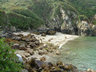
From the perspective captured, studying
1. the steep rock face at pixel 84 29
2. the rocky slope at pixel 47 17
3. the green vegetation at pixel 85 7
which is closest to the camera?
the rocky slope at pixel 47 17

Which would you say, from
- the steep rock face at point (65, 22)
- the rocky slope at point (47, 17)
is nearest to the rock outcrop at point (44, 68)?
the rocky slope at point (47, 17)

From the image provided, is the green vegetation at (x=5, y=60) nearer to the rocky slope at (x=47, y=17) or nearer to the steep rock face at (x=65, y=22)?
the rocky slope at (x=47, y=17)

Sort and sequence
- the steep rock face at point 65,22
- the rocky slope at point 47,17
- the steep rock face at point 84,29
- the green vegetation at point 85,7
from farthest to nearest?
the green vegetation at point 85,7
the steep rock face at point 65,22
the steep rock face at point 84,29
the rocky slope at point 47,17

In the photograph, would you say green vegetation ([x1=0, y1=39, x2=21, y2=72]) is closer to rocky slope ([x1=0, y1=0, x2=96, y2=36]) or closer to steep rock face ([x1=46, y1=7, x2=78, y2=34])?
rocky slope ([x1=0, y1=0, x2=96, y2=36])

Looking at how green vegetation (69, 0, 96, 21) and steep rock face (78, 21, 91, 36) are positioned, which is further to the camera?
green vegetation (69, 0, 96, 21)

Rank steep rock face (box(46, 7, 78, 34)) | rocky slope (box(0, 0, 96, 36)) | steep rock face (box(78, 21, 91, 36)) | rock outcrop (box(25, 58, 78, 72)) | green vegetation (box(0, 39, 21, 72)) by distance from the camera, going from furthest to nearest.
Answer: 1. steep rock face (box(46, 7, 78, 34))
2. steep rock face (box(78, 21, 91, 36))
3. rocky slope (box(0, 0, 96, 36))
4. rock outcrop (box(25, 58, 78, 72))
5. green vegetation (box(0, 39, 21, 72))

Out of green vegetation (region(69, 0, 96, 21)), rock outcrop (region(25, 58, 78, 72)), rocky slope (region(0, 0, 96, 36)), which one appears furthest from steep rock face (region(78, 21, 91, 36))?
rock outcrop (region(25, 58, 78, 72))

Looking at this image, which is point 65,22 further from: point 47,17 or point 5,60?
point 5,60

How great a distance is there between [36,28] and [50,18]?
25656 millimetres

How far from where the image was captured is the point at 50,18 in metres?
105

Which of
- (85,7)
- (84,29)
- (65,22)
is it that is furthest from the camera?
(85,7)

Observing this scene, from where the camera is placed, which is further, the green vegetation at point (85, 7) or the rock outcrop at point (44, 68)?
the green vegetation at point (85, 7)

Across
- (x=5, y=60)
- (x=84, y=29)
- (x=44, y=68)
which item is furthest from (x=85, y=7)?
(x=5, y=60)

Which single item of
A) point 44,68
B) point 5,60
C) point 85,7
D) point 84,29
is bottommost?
point 84,29
